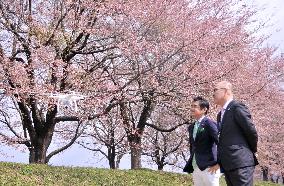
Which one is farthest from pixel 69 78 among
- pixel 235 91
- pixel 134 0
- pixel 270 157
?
pixel 270 157

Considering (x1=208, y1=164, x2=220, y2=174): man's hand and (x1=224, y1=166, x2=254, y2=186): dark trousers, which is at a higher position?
(x1=208, y1=164, x2=220, y2=174): man's hand

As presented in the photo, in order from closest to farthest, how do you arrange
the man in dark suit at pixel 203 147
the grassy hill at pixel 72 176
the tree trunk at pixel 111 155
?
the man in dark suit at pixel 203 147 → the grassy hill at pixel 72 176 → the tree trunk at pixel 111 155

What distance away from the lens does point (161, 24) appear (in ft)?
49.1

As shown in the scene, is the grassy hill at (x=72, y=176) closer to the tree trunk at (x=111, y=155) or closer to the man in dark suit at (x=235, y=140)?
the man in dark suit at (x=235, y=140)

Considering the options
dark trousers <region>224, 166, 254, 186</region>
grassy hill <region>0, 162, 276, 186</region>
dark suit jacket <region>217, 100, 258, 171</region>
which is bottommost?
dark trousers <region>224, 166, 254, 186</region>

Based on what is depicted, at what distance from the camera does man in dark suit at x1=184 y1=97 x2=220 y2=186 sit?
6526mm

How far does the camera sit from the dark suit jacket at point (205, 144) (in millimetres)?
6547

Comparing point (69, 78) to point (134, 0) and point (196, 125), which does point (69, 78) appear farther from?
point (196, 125)

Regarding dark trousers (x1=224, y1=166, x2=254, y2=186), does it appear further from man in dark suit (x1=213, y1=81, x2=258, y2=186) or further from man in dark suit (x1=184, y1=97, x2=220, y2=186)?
man in dark suit (x1=184, y1=97, x2=220, y2=186)

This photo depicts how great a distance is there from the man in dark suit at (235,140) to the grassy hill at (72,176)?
5.64m

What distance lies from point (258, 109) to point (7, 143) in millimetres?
11231

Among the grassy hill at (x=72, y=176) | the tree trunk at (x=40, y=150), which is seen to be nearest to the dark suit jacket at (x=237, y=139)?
the grassy hill at (x=72, y=176)

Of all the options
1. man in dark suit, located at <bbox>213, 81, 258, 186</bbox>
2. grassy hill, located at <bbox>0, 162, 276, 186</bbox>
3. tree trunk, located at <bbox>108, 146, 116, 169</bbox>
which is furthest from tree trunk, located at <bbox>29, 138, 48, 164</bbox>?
man in dark suit, located at <bbox>213, 81, 258, 186</bbox>

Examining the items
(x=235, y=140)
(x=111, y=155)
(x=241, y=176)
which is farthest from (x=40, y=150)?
(x=241, y=176)
